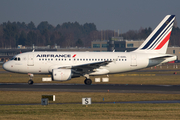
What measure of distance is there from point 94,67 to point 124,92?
10.4 m

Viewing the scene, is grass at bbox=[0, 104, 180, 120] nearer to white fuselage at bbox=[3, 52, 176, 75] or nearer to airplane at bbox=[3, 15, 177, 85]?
airplane at bbox=[3, 15, 177, 85]

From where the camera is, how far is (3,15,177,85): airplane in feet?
152

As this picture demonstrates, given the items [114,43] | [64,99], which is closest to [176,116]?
[64,99]

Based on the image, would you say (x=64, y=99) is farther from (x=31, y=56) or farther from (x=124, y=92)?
(x=31, y=56)

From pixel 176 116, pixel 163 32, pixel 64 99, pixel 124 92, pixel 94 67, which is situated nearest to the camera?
pixel 176 116

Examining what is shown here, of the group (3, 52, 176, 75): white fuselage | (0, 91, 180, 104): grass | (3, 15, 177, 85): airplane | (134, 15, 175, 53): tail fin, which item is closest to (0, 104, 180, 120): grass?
(0, 91, 180, 104): grass

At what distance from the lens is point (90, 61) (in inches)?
1870

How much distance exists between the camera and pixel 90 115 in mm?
21719

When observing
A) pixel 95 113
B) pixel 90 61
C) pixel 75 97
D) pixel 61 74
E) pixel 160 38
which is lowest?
pixel 75 97

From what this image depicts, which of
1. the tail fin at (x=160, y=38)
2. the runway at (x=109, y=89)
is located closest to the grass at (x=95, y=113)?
the runway at (x=109, y=89)

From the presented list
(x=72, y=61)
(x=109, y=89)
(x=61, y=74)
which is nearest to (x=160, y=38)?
(x=72, y=61)

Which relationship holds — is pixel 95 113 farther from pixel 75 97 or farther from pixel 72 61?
pixel 72 61

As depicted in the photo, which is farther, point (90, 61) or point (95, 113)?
point (90, 61)

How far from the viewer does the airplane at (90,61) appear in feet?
152
